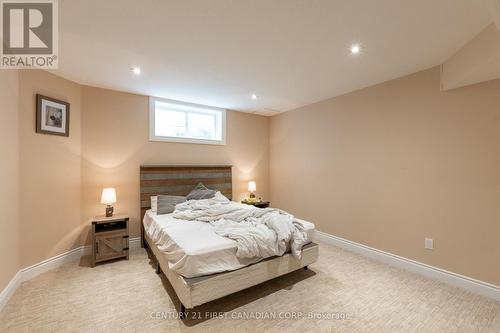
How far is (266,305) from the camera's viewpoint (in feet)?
6.97

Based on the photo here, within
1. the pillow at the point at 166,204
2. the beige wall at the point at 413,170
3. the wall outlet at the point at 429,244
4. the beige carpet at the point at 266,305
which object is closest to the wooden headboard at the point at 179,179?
the pillow at the point at 166,204

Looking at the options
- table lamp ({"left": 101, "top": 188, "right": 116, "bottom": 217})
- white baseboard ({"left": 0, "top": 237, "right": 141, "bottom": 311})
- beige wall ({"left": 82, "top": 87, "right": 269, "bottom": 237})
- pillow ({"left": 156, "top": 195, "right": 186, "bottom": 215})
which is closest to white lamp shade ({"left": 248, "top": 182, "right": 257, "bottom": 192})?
beige wall ({"left": 82, "top": 87, "right": 269, "bottom": 237})

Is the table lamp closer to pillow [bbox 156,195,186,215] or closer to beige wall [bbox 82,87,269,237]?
beige wall [bbox 82,87,269,237]

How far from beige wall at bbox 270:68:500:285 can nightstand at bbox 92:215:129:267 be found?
3.31 meters

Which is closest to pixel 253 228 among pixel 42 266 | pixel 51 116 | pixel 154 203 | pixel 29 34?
pixel 154 203

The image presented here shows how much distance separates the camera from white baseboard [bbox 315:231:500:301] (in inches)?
90.5

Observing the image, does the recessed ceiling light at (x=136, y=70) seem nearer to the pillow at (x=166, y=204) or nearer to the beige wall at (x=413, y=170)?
the pillow at (x=166, y=204)

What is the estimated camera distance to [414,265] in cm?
282

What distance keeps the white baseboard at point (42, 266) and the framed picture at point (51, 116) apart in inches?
67.4

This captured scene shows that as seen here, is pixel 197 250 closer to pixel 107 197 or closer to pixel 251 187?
pixel 107 197

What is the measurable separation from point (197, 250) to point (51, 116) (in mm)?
2779

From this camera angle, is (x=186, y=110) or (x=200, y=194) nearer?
(x=200, y=194)

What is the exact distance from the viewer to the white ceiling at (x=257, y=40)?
169 cm

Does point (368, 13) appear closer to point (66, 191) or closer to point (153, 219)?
point (153, 219)
